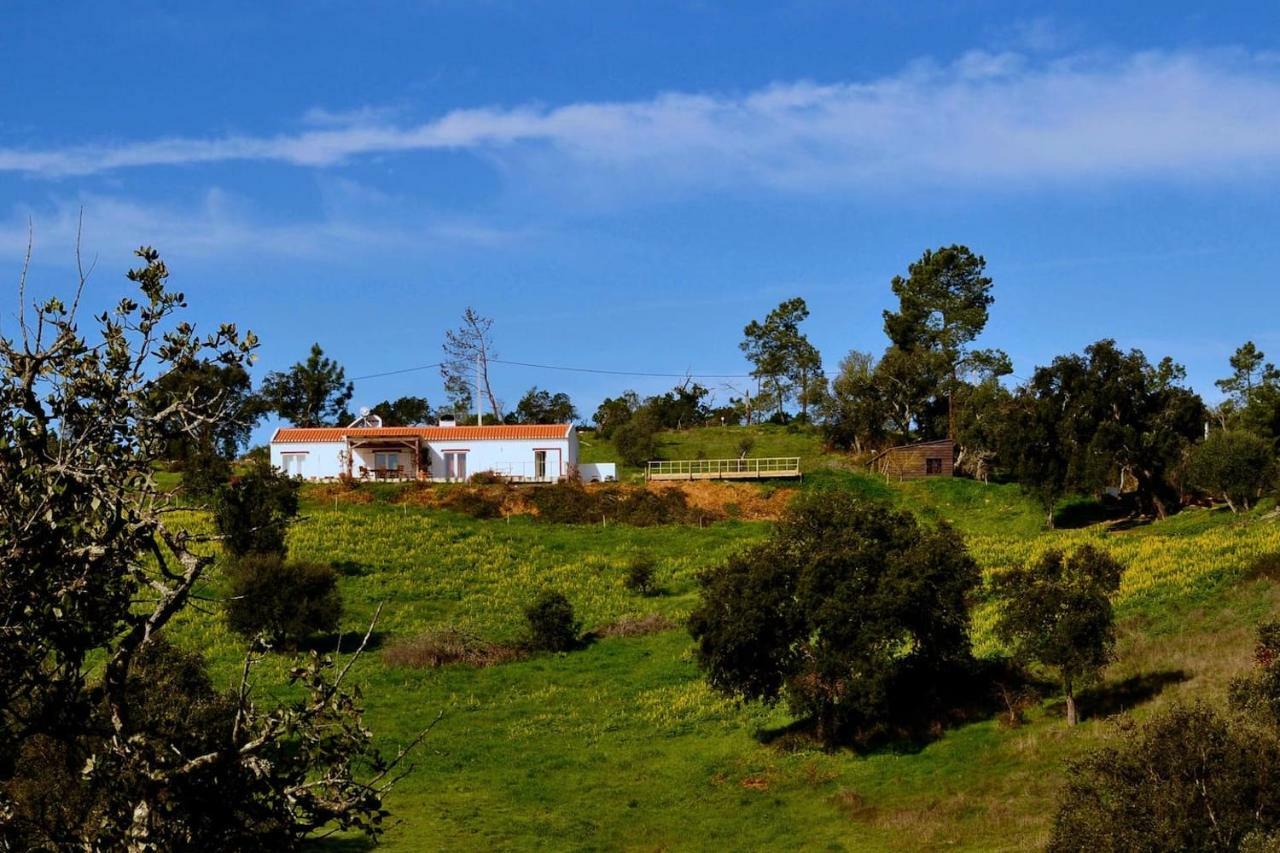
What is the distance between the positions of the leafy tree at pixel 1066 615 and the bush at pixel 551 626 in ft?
69.4

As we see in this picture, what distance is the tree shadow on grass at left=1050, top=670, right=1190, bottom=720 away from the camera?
3741 cm

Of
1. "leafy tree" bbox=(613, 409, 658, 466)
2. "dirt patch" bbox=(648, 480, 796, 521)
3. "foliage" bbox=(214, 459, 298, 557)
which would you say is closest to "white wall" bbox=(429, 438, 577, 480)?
"dirt patch" bbox=(648, 480, 796, 521)

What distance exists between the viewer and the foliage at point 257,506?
57.1 m

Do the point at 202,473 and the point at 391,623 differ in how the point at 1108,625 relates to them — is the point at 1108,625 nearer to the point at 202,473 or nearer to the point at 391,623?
the point at 391,623

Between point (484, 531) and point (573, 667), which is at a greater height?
point (484, 531)

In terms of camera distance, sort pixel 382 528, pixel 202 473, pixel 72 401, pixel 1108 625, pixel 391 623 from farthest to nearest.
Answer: pixel 382 528 → pixel 202 473 → pixel 391 623 → pixel 1108 625 → pixel 72 401

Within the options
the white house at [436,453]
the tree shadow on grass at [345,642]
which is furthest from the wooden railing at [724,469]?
the tree shadow on grass at [345,642]

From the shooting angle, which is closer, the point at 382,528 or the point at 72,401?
the point at 72,401

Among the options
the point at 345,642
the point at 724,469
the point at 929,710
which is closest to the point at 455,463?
the point at 724,469

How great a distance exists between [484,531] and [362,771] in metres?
36.8

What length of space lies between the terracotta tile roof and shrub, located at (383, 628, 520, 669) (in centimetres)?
3801

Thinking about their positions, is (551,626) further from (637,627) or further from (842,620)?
(842,620)

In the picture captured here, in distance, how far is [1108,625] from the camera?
37344mm

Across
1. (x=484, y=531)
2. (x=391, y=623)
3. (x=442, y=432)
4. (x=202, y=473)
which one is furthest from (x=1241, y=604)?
(x=442, y=432)
